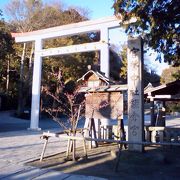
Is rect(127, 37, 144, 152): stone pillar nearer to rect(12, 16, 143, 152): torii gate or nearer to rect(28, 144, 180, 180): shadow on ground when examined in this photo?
rect(28, 144, 180, 180): shadow on ground

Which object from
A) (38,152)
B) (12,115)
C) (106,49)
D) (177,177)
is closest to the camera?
(177,177)

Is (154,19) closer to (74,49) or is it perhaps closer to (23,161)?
(23,161)

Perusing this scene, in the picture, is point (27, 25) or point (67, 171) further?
point (27, 25)

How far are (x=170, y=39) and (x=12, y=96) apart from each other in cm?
2432

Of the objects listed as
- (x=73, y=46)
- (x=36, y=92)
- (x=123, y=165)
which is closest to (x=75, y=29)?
(x=73, y=46)

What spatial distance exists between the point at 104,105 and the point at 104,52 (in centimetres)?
449

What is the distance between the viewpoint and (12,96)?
3066 cm

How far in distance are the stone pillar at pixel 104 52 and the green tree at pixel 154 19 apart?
179 inches

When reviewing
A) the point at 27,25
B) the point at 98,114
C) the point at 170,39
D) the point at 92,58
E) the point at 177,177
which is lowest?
the point at 177,177

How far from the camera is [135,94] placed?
9352 millimetres

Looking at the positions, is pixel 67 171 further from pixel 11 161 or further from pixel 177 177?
pixel 177 177

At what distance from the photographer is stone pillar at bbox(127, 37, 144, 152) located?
9109 millimetres

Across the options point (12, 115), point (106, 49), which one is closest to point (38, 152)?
point (106, 49)

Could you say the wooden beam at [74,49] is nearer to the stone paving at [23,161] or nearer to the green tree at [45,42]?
the stone paving at [23,161]
